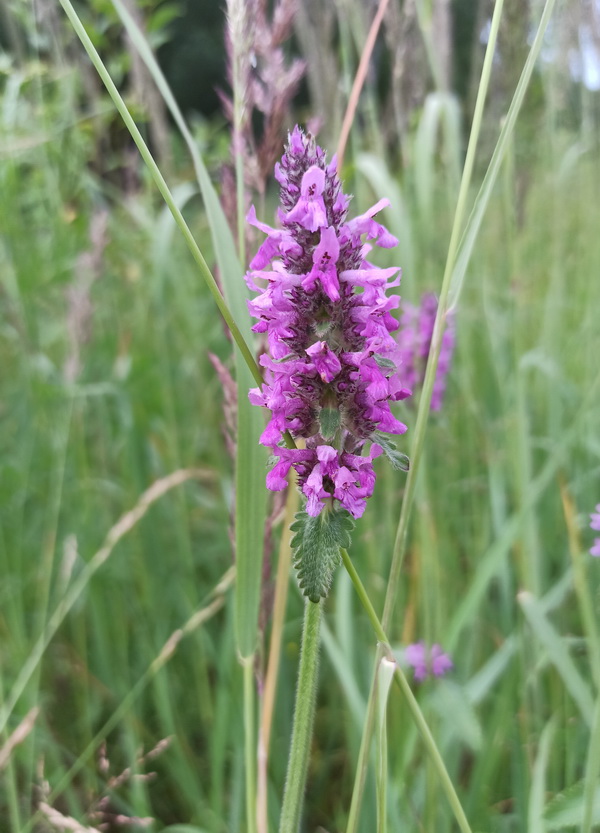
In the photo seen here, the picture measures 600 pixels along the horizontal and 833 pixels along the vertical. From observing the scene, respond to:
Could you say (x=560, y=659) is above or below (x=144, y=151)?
below

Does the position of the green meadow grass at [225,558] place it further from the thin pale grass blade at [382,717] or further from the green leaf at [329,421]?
the green leaf at [329,421]

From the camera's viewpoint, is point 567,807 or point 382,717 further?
point 567,807

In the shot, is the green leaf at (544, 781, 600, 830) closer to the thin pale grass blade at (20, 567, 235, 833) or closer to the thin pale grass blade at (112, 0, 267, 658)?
the thin pale grass blade at (112, 0, 267, 658)

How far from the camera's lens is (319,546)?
0.58 metres

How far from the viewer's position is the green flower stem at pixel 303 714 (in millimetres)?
596

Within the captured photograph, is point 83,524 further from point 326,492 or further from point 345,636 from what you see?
point 326,492

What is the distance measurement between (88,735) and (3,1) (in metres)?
1.61

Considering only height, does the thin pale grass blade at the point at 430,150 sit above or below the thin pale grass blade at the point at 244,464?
above

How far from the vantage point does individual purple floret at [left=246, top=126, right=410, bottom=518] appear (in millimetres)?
572

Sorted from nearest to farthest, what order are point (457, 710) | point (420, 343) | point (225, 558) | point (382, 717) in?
point (382, 717)
point (457, 710)
point (420, 343)
point (225, 558)

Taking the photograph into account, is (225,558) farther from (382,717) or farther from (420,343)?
(382,717)

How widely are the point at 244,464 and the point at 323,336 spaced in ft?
0.61

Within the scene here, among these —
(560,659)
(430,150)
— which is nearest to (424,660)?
(560,659)

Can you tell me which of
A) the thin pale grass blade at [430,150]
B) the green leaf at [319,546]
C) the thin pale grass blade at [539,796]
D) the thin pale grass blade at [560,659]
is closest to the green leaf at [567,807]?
the thin pale grass blade at [539,796]
